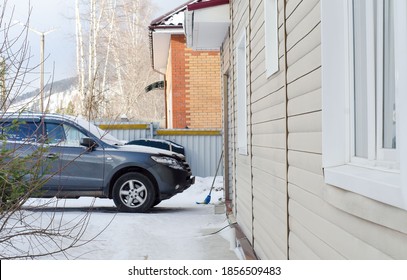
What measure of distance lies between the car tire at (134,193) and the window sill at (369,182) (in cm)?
666

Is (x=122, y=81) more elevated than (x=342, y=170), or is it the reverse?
(x=122, y=81)

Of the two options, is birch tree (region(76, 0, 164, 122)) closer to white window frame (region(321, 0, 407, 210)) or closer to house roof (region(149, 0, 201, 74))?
house roof (region(149, 0, 201, 74))

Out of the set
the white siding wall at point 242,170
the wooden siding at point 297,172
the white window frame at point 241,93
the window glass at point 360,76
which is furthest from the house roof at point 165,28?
the window glass at point 360,76

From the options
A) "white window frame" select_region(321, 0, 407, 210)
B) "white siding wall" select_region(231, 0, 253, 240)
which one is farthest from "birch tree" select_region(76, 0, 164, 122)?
"white window frame" select_region(321, 0, 407, 210)

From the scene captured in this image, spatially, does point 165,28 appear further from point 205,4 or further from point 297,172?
point 297,172

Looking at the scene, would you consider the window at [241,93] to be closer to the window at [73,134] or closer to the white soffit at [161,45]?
the window at [73,134]

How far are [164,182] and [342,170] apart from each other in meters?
6.84

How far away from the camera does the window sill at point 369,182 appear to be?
1.75 meters

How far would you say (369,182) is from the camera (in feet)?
6.47

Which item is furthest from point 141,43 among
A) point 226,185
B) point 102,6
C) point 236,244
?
point 236,244

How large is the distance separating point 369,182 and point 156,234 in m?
5.64

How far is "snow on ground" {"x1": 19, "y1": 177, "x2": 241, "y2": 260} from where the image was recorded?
605 cm
